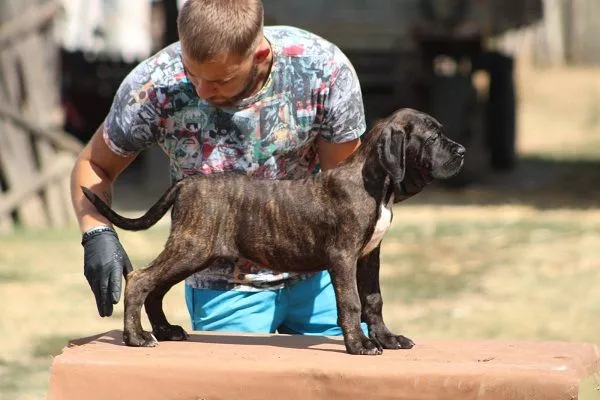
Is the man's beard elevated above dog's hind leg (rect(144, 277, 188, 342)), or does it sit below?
above

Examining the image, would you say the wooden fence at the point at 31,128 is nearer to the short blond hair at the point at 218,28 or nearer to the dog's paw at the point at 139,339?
the dog's paw at the point at 139,339

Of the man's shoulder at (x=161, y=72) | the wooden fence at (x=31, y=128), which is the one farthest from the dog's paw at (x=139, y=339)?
the wooden fence at (x=31, y=128)

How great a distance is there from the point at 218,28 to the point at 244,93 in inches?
16.3

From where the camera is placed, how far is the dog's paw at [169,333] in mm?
4117

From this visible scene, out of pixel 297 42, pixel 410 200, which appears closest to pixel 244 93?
pixel 297 42

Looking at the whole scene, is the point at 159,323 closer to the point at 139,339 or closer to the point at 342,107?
the point at 139,339

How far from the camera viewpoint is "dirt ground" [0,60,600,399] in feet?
25.7

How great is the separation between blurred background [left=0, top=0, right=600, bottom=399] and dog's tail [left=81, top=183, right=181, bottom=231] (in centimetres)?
100

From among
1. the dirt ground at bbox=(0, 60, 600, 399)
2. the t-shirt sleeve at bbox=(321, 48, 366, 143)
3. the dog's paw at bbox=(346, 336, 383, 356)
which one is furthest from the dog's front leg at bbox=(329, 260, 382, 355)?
the dirt ground at bbox=(0, 60, 600, 399)

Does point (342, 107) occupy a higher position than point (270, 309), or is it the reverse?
point (342, 107)

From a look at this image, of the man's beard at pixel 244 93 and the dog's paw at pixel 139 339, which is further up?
the man's beard at pixel 244 93

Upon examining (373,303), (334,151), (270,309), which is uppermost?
(334,151)

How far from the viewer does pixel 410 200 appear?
1477 centimetres

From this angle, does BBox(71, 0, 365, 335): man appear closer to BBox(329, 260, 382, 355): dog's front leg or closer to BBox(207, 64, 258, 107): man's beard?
BBox(207, 64, 258, 107): man's beard
